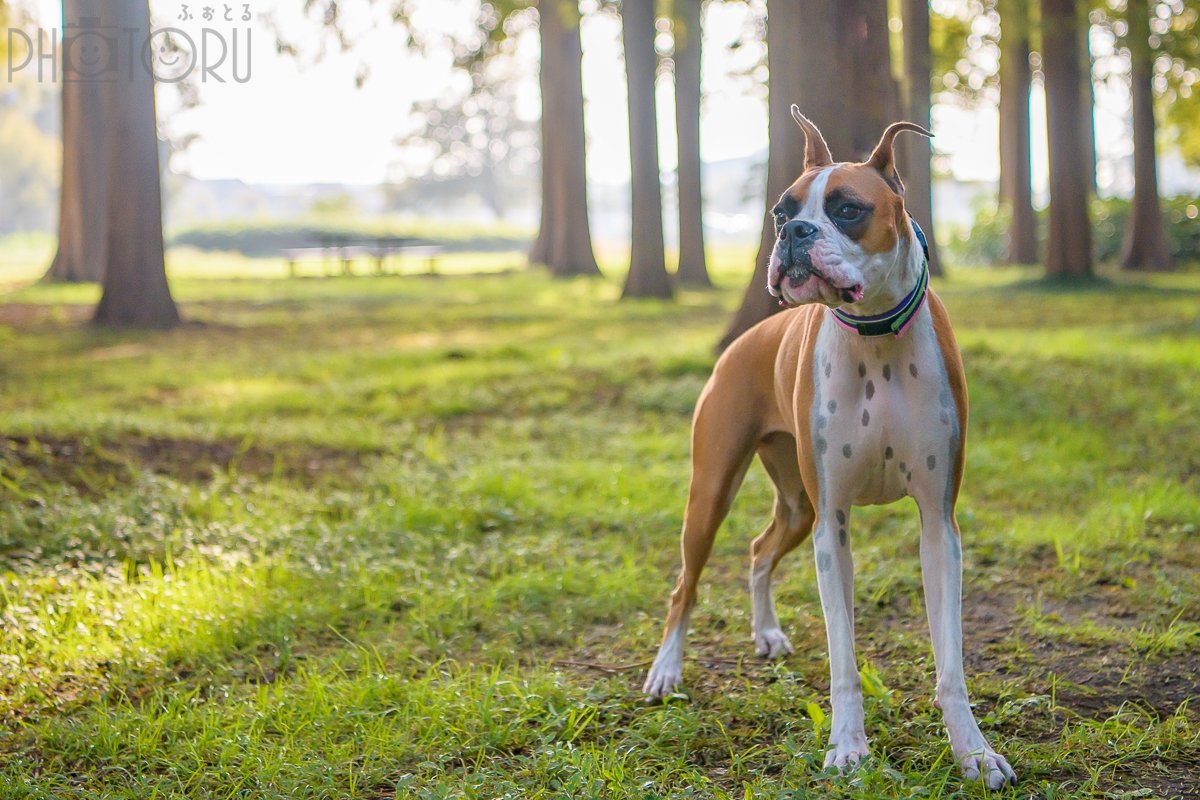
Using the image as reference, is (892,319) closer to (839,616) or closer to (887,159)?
(887,159)

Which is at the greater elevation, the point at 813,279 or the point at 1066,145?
the point at 1066,145

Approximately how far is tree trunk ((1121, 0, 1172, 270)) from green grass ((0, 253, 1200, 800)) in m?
13.0

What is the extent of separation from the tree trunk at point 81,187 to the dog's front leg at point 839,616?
813 inches

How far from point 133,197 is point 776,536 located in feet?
40.5

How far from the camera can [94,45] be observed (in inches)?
621

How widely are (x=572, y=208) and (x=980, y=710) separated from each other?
20.8 meters

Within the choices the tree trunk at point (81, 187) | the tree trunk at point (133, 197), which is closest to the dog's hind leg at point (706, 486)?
the tree trunk at point (133, 197)

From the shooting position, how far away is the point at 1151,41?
19.8m

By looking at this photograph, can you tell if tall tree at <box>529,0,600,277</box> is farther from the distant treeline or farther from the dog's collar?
the distant treeline

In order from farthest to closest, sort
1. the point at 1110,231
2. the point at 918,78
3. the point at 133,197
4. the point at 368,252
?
the point at 368,252
the point at 1110,231
the point at 918,78
the point at 133,197

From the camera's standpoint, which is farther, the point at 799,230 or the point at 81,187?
the point at 81,187

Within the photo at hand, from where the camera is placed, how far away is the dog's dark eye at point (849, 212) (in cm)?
322

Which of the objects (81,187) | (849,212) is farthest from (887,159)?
(81,187)

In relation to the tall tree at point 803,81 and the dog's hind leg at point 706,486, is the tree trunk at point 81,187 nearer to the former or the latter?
the tall tree at point 803,81
